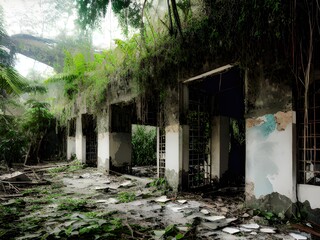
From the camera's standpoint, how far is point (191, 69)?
584 cm

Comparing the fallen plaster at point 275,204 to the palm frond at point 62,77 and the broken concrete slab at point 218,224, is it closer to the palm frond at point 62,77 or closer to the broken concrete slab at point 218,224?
the broken concrete slab at point 218,224

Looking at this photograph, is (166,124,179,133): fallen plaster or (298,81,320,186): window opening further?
(166,124,179,133): fallen plaster

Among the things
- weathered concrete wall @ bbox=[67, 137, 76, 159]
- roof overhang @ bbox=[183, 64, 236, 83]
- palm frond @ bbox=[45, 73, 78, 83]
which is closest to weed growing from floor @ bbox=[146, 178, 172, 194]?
roof overhang @ bbox=[183, 64, 236, 83]

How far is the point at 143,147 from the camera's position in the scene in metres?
15.2

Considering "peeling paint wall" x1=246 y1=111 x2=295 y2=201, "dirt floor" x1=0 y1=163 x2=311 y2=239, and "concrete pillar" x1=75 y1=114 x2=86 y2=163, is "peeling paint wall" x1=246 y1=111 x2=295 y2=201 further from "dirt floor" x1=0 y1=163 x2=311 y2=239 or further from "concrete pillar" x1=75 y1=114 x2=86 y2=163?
"concrete pillar" x1=75 y1=114 x2=86 y2=163

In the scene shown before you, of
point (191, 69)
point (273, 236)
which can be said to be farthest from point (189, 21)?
point (273, 236)

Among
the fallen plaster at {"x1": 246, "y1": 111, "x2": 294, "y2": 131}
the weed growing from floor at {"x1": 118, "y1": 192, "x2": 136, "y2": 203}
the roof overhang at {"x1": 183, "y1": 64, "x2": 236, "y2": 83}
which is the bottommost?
the weed growing from floor at {"x1": 118, "y1": 192, "x2": 136, "y2": 203}

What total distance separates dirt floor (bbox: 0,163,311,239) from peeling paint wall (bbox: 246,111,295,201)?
0.49m

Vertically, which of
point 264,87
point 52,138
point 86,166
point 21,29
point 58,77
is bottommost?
point 86,166

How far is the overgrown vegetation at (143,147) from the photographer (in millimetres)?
14844

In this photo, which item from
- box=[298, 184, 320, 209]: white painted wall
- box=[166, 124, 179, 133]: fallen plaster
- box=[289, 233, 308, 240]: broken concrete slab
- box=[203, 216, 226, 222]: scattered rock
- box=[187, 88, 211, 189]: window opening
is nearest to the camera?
box=[289, 233, 308, 240]: broken concrete slab

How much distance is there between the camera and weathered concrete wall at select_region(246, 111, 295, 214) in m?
4.00

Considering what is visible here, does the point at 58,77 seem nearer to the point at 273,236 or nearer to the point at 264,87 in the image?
the point at 264,87

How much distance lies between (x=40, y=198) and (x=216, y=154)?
4966mm
